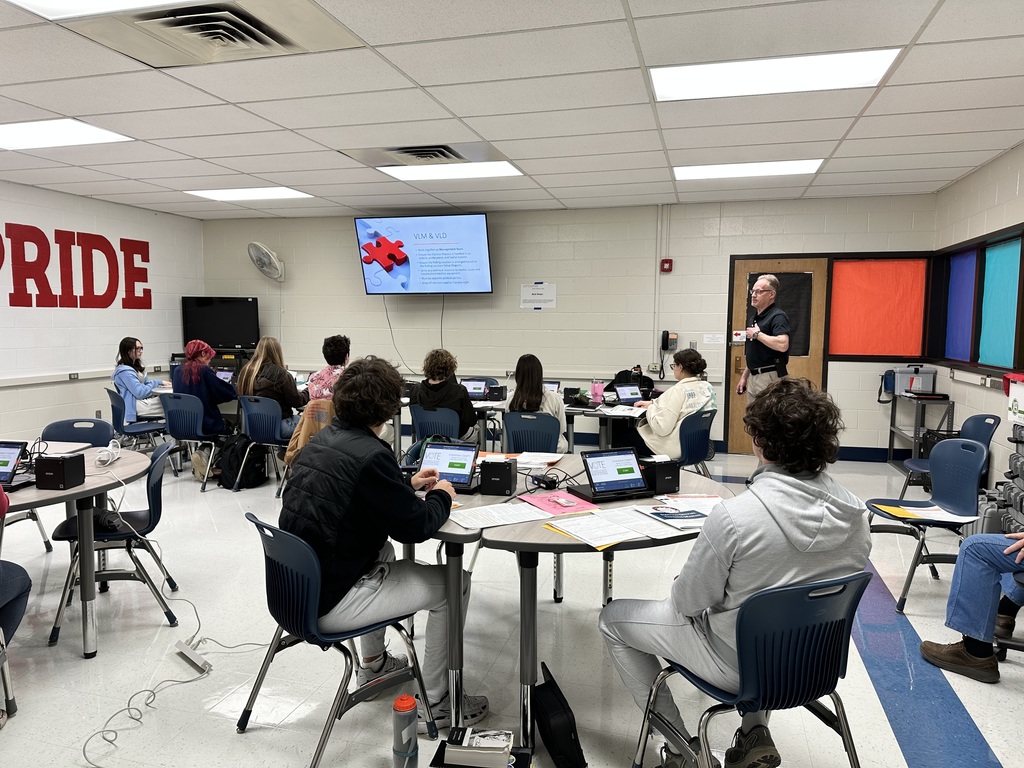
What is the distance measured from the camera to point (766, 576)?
1.72 metres

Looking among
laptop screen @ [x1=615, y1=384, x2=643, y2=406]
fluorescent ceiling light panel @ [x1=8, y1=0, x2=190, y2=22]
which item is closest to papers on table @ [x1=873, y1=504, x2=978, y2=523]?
laptop screen @ [x1=615, y1=384, x2=643, y2=406]

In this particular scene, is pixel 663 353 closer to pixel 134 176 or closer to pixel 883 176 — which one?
pixel 883 176

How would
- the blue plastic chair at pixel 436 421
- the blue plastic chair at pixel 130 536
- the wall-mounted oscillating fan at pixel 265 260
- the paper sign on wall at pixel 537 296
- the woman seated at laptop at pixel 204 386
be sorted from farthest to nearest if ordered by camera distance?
1. the wall-mounted oscillating fan at pixel 265 260
2. the paper sign on wall at pixel 537 296
3. the woman seated at laptop at pixel 204 386
4. the blue plastic chair at pixel 436 421
5. the blue plastic chair at pixel 130 536

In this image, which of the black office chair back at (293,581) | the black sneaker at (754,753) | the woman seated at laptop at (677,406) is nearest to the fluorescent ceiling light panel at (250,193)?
the woman seated at laptop at (677,406)

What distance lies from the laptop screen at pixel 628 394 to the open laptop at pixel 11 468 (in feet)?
13.7

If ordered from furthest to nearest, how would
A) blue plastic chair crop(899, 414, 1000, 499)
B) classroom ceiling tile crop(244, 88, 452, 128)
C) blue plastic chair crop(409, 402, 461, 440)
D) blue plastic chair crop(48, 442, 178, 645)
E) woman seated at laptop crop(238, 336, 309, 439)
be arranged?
1. woman seated at laptop crop(238, 336, 309, 439)
2. blue plastic chair crop(409, 402, 461, 440)
3. blue plastic chair crop(899, 414, 1000, 499)
4. classroom ceiling tile crop(244, 88, 452, 128)
5. blue plastic chair crop(48, 442, 178, 645)

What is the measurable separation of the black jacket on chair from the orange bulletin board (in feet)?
19.6

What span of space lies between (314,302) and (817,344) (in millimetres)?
5693

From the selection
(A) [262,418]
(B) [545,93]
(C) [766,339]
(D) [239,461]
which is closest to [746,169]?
(C) [766,339]

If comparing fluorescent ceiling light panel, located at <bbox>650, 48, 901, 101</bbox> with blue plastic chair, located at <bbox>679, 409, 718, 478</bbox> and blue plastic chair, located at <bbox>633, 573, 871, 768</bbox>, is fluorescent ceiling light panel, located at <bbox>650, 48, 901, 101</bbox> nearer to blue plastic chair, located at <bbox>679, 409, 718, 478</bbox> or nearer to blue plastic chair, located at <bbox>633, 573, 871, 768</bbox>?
blue plastic chair, located at <bbox>679, 409, 718, 478</bbox>

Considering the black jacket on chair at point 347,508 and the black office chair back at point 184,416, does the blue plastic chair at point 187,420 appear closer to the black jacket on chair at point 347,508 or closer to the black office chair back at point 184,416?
the black office chair back at point 184,416

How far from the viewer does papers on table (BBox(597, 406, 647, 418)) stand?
5105 mm

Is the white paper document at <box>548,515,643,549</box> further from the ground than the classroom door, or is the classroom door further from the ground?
the classroom door

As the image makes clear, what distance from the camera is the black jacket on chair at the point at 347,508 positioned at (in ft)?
6.73
